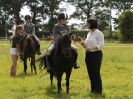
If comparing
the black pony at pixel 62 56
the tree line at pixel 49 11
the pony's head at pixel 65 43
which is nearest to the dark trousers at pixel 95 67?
the black pony at pixel 62 56

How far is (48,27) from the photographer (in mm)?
86562

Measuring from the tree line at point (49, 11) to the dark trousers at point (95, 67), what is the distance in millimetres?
66539

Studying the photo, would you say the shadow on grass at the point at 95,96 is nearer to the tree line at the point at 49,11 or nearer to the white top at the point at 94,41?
the white top at the point at 94,41

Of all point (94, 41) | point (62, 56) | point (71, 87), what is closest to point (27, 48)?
point (71, 87)

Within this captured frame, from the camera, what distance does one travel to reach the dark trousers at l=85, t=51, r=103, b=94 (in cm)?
1212

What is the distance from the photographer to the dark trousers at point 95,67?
12125mm

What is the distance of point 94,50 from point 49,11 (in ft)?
247

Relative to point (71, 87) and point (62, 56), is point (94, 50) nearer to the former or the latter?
point (62, 56)

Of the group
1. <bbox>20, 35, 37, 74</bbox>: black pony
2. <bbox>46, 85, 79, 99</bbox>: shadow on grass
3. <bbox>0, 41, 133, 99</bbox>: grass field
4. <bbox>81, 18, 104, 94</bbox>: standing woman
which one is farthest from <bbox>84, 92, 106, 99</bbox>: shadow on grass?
<bbox>20, 35, 37, 74</bbox>: black pony

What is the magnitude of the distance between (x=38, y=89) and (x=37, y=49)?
6.38 meters

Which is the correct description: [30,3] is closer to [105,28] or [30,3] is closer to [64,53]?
[105,28]

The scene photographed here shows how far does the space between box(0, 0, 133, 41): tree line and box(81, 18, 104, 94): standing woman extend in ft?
218

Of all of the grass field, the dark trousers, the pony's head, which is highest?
the pony's head

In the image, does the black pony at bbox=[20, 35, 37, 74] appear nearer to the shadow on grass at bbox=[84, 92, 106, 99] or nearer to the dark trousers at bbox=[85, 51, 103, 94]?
the dark trousers at bbox=[85, 51, 103, 94]
